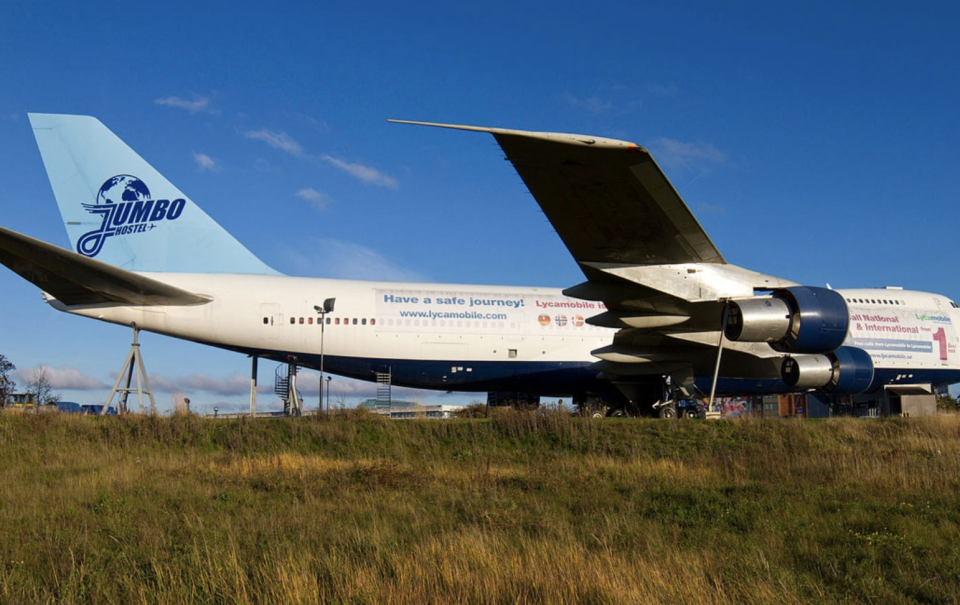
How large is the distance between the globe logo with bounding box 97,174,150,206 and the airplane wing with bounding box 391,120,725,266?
44.7ft

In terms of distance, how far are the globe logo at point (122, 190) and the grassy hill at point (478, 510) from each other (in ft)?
27.3

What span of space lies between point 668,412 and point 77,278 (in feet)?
45.1

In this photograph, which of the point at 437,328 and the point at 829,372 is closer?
the point at 829,372

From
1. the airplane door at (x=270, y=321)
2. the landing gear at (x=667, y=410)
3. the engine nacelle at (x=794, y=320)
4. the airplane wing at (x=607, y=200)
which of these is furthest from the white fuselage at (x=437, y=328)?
the engine nacelle at (x=794, y=320)

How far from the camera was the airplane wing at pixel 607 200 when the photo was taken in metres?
9.84

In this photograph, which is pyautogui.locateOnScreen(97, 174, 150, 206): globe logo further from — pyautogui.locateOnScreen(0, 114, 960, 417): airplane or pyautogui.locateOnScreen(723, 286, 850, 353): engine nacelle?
pyautogui.locateOnScreen(723, 286, 850, 353): engine nacelle

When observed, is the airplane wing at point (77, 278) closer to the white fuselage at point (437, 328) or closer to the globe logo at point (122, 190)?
the white fuselage at point (437, 328)

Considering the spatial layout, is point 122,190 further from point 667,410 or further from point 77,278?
point 667,410

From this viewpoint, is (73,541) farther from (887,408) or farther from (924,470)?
(887,408)

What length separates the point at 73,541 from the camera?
6.84 meters

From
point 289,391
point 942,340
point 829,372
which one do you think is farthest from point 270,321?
point 942,340

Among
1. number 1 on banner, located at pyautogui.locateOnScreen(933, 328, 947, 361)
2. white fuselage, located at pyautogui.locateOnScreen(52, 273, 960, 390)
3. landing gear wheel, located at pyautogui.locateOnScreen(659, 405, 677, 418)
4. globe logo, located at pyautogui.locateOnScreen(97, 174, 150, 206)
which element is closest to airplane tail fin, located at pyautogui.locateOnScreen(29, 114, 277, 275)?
globe logo, located at pyautogui.locateOnScreen(97, 174, 150, 206)

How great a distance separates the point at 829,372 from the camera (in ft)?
49.8

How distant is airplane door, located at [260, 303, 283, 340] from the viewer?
2028 centimetres
